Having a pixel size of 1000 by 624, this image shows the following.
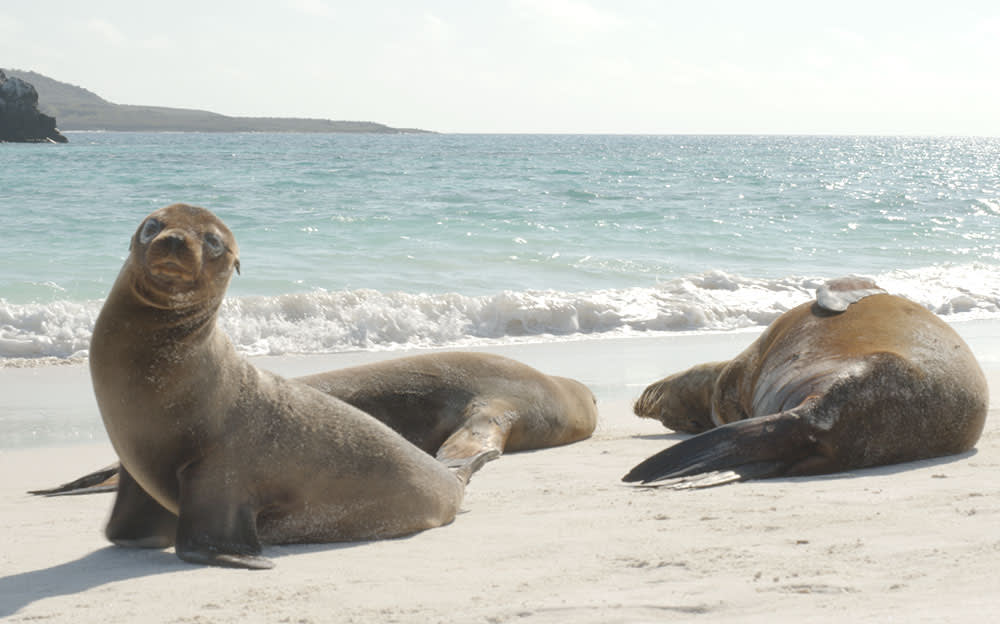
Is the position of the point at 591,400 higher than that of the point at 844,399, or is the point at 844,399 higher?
the point at 844,399

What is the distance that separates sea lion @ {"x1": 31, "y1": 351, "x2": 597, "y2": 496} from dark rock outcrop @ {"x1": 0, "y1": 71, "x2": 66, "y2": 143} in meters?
81.5

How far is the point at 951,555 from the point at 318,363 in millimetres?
6998

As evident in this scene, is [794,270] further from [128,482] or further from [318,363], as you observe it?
[128,482]

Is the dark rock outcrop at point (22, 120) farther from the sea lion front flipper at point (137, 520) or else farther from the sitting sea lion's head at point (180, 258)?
the sitting sea lion's head at point (180, 258)

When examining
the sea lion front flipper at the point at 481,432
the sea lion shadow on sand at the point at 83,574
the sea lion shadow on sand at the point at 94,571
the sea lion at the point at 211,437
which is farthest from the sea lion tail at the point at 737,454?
the sea lion shadow on sand at the point at 83,574

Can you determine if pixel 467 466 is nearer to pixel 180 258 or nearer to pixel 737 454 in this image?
pixel 737 454

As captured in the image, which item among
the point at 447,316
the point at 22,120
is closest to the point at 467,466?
the point at 447,316

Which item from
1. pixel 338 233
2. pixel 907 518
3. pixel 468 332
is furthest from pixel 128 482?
pixel 338 233

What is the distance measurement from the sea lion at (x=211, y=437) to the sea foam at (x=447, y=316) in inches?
248

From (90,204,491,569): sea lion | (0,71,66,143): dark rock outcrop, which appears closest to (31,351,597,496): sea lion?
(90,204,491,569): sea lion

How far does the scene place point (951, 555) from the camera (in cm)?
316

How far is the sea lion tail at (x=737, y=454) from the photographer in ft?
15.9

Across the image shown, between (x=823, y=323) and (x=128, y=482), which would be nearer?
(x=128, y=482)

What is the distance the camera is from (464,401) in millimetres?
6656
